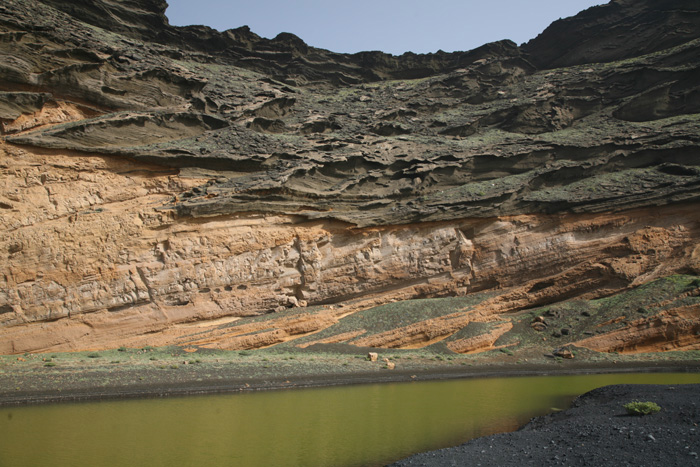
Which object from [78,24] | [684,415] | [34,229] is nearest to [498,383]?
[684,415]

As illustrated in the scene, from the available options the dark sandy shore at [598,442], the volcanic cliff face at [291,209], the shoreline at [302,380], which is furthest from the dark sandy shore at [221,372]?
the dark sandy shore at [598,442]

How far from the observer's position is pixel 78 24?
27.3m

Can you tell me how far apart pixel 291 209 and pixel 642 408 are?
687 inches

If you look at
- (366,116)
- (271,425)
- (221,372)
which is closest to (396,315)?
(221,372)

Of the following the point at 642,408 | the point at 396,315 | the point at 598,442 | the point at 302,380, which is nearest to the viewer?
the point at 598,442

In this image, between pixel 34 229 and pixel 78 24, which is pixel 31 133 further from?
pixel 78 24

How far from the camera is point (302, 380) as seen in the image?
16.3 m

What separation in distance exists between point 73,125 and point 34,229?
17.7 feet

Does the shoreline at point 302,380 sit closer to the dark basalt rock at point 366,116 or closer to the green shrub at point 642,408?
the green shrub at point 642,408

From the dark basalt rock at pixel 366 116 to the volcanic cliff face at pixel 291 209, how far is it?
15cm

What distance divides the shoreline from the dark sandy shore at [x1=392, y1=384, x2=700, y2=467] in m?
6.95

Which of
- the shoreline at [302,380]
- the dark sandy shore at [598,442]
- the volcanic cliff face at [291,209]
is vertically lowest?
the shoreline at [302,380]

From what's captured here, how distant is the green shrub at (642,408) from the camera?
996 centimetres

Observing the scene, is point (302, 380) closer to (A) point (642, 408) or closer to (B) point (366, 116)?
(A) point (642, 408)
